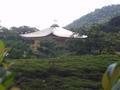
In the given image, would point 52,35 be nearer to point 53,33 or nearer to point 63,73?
point 53,33

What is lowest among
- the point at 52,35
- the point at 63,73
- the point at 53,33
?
the point at 63,73

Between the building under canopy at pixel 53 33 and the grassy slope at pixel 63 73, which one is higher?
the building under canopy at pixel 53 33

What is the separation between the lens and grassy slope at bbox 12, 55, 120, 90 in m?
8.61

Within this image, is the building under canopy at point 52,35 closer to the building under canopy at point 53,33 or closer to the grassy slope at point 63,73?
the building under canopy at point 53,33

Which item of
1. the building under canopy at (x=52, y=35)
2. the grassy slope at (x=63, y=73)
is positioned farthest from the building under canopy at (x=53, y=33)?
the grassy slope at (x=63, y=73)

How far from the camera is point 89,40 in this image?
15500mm

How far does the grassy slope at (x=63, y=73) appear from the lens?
8609 mm

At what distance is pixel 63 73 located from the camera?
9641 mm

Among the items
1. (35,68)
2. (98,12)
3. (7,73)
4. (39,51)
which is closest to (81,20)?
(98,12)

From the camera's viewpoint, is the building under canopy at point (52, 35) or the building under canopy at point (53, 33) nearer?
the building under canopy at point (52, 35)

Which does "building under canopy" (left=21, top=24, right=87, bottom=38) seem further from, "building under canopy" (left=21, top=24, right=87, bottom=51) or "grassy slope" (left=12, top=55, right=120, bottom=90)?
"grassy slope" (left=12, top=55, right=120, bottom=90)

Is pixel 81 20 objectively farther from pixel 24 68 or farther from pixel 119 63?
pixel 119 63

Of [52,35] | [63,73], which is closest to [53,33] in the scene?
[52,35]

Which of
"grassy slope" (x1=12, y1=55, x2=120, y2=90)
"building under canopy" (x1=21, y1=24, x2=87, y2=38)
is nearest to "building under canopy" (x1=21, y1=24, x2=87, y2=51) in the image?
"building under canopy" (x1=21, y1=24, x2=87, y2=38)
